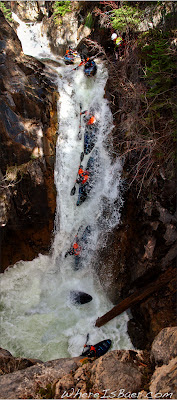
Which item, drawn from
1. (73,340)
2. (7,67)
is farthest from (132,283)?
(7,67)

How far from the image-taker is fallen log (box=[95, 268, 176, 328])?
19.6 feet

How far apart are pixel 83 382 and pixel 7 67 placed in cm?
794

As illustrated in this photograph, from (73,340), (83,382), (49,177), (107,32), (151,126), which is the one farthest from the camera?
(107,32)

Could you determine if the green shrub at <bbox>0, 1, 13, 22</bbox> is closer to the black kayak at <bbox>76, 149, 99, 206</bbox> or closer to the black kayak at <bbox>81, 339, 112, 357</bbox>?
the black kayak at <bbox>76, 149, 99, 206</bbox>

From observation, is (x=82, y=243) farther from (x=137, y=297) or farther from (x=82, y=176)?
(x=137, y=297)

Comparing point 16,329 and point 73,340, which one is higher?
point 16,329

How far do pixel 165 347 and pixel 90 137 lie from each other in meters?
6.55

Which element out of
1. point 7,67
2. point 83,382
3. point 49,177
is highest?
point 7,67

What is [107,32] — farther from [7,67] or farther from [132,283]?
[132,283]

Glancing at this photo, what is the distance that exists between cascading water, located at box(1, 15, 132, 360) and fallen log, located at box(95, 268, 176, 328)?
0.84ft

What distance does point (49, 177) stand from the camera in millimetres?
7344

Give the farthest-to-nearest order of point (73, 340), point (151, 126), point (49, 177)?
point (49, 177) < point (73, 340) < point (151, 126)

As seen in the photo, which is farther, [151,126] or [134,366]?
[151,126]

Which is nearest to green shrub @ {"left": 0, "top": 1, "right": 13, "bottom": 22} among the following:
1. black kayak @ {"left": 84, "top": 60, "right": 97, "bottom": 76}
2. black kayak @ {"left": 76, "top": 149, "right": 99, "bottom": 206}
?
black kayak @ {"left": 84, "top": 60, "right": 97, "bottom": 76}
